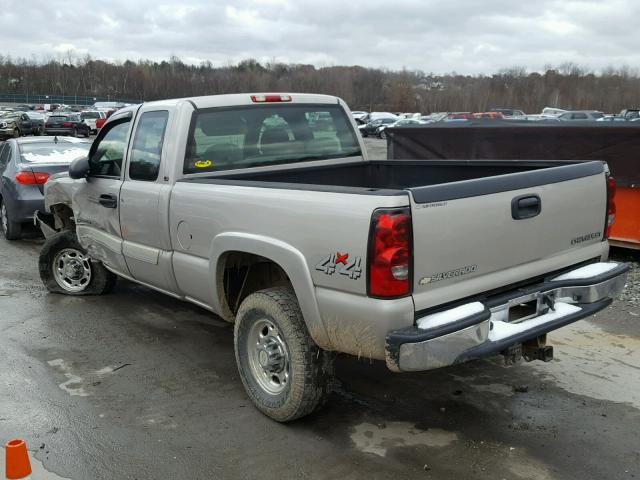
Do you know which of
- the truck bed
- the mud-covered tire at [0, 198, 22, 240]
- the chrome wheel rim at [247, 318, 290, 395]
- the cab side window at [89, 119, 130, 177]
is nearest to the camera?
the truck bed

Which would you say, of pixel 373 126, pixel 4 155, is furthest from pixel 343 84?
pixel 4 155

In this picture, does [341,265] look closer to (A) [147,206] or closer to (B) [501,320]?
(B) [501,320]

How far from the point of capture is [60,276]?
673 cm

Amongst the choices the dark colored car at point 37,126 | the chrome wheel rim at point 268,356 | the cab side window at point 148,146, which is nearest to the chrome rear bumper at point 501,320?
the chrome wheel rim at point 268,356

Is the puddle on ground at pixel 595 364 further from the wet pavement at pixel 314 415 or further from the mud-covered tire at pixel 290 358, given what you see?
the mud-covered tire at pixel 290 358

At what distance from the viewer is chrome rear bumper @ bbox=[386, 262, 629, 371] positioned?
3.05 meters

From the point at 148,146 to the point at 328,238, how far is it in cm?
234

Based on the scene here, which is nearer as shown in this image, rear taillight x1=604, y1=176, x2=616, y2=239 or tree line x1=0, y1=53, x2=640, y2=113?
rear taillight x1=604, y1=176, x2=616, y2=239

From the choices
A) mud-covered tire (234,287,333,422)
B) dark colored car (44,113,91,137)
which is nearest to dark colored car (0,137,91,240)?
mud-covered tire (234,287,333,422)

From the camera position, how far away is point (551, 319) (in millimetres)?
3588

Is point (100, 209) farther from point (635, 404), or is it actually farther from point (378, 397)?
point (635, 404)

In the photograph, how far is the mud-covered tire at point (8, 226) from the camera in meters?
9.38

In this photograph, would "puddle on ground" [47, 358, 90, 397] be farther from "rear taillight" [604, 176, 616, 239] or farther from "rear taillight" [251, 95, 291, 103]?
"rear taillight" [604, 176, 616, 239]

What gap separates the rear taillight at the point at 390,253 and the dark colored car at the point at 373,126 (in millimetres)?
40463
